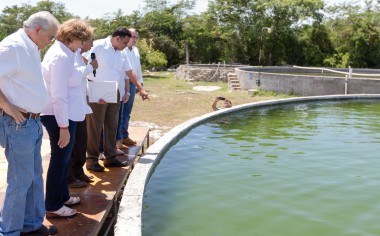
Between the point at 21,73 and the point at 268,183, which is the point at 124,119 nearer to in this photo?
the point at 268,183

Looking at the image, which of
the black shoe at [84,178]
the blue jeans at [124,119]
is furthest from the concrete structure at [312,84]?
the black shoe at [84,178]

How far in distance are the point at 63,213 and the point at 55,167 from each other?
0.35 m

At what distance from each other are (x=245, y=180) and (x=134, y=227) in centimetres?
226

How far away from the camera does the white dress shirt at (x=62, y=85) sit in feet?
9.71

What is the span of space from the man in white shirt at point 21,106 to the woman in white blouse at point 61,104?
29 centimetres

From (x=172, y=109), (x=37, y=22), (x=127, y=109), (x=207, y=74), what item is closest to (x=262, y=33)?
(x=207, y=74)

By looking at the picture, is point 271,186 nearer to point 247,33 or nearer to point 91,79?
point 91,79

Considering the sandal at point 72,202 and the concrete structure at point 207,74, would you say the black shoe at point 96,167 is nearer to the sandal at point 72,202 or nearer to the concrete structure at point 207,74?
the sandal at point 72,202

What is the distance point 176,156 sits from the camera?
6.34 meters

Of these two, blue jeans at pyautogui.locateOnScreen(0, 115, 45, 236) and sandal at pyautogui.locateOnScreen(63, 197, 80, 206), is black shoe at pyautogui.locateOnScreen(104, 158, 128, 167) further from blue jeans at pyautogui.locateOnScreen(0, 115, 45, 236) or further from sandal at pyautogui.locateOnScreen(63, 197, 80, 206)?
blue jeans at pyautogui.locateOnScreen(0, 115, 45, 236)

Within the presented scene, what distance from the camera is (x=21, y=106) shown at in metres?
2.54

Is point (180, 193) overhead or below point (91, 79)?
below

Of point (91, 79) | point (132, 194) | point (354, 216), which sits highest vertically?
point (91, 79)

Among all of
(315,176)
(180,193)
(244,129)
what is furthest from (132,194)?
(244,129)
